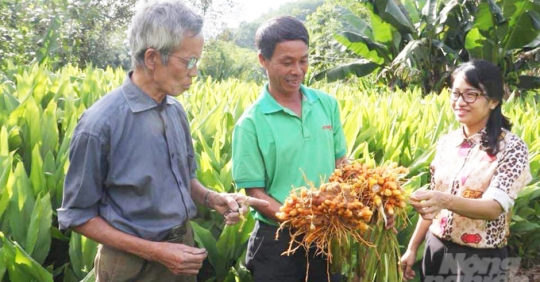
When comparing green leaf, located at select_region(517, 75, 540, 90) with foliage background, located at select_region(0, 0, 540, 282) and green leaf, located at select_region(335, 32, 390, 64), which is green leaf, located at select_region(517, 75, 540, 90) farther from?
green leaf, located at select_region(335, 32, 390, 64)

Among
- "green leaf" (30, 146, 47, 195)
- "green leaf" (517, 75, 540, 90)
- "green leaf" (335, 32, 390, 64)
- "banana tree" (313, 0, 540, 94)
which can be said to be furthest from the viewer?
"green leaf" (517, 75, 540, 90)

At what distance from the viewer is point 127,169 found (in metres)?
1.78

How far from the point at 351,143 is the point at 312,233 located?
5.70ft

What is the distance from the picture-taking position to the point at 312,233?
195 centimetres

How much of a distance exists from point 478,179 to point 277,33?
37.6 inches

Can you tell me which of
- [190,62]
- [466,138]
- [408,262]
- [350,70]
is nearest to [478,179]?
[466,138]

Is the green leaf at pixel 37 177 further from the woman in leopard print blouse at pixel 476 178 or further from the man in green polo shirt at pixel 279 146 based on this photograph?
the woman in leopard print blouse at pixel 476 178

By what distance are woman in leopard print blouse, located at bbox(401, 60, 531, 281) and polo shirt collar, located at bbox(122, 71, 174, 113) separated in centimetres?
110

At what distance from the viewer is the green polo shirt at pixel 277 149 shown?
220cm

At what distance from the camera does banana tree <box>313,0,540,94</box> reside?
9.83 m

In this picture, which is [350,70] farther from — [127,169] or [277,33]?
[127,169]

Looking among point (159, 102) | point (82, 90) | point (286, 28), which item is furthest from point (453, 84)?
point (82, 90)

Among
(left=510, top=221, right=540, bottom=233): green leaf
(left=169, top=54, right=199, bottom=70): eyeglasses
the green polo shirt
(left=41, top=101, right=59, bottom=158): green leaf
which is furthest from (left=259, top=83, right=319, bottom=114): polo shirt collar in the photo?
(left=510, top=221, right=540, bottom=233): green leaf

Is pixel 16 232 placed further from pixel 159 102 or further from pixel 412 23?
pixel 412 23
